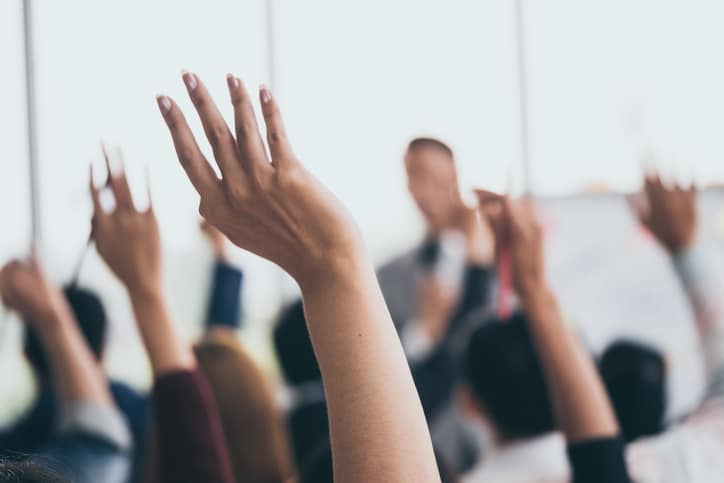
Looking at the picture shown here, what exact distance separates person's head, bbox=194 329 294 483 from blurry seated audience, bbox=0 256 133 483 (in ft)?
0.75

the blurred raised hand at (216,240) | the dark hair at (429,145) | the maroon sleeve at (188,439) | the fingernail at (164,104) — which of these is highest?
the dark hair at (429,145)

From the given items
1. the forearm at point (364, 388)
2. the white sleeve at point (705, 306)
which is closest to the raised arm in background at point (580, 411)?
the white sleeve at point (705, 306)

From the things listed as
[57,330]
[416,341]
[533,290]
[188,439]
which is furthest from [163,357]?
[416,341]

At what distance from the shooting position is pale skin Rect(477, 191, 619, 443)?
1.37 metres

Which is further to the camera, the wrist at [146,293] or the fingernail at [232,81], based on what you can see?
the wrist at [146,293]

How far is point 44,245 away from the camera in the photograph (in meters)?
1.66

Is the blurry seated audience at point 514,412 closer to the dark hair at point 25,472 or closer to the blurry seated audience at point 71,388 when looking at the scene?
the blurry seated audience at point 71,388

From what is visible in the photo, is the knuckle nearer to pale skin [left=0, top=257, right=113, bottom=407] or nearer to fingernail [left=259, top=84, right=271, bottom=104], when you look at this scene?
fingernail [left=259, top=84, right=271, bottom=104]

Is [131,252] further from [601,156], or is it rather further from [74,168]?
[601,156]

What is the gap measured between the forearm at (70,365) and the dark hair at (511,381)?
83 cm

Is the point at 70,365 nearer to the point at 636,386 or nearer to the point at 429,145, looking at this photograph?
the point at 429,145

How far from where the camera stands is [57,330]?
161 centimetres

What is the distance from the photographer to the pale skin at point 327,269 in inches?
14.9

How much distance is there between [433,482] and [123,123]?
157 cm
